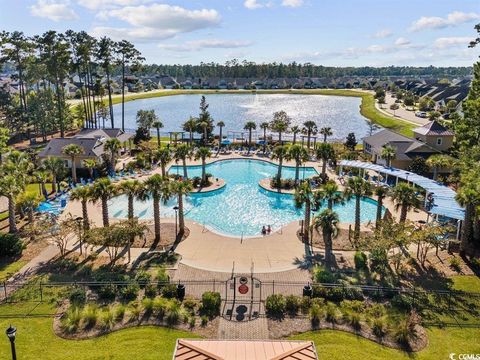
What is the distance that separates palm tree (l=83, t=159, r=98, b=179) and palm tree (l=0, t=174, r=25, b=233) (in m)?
12.6

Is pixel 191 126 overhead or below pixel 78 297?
overhead

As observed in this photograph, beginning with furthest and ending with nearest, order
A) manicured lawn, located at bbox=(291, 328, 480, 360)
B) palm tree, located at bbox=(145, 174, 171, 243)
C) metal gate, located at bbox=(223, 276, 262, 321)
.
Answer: palm tree, located at bbox=(145, 174, 171, 243)
metal gate, located at bbox=(223, 276, 262, 321)
manicured lawn, located at bbox=(291, 328, 480, 360)

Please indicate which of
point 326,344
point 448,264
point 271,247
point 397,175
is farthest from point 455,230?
point 326,344

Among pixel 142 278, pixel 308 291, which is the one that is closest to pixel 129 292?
pixel 142 278

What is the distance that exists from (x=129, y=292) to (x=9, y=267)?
10.1 meters

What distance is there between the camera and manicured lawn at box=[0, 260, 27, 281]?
1008 inches

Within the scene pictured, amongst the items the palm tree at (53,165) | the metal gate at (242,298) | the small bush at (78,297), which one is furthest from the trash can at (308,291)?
the palm tree at (53,165)

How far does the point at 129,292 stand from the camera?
2280 cm

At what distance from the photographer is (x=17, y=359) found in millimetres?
17406

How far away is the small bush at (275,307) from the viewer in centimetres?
2125

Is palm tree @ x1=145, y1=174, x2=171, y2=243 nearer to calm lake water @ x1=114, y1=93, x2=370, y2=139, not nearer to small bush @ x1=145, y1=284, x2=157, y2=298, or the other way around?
small bush @ x1=145, y1=284, x2=157, y2=298

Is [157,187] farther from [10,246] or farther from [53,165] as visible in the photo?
[53,165]

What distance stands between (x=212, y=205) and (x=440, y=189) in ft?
72.8

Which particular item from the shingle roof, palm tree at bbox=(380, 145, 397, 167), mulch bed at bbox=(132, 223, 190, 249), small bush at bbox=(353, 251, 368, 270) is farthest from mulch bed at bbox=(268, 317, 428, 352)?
the shingle roof
